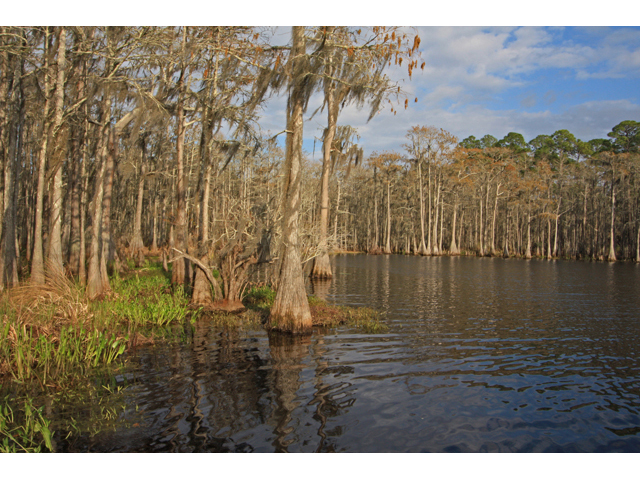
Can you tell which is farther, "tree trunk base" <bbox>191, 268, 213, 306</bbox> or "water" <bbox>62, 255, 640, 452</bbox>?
"tree trunk base" <bbox>191, 268, 213, 306</bbox>

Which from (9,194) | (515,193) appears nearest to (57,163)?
(9,194)

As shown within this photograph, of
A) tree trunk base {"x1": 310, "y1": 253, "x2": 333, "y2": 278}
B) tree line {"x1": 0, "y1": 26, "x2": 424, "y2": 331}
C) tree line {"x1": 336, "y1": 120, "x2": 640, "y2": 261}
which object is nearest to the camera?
tree line {"x1": 0, "y1": 26, "x2": 424, "y2": 331}

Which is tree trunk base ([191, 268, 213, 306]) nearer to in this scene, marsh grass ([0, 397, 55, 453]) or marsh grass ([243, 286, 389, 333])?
marsh grass ([243, 286, 389, 333])

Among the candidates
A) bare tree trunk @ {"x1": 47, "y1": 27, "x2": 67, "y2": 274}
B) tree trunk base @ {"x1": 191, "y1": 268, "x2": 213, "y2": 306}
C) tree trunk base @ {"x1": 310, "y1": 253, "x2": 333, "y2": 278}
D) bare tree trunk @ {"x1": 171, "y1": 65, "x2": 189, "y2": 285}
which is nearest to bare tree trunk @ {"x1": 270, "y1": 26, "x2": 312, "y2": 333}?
tree trunk base @ {"x1": 191, "y1": 268, "x2": 213, "y2": 306}

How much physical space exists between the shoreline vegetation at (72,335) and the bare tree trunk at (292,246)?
1.16 meters

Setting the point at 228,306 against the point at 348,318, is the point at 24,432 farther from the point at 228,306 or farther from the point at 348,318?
the point at 348,318

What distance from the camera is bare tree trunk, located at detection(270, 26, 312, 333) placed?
36.3 ft

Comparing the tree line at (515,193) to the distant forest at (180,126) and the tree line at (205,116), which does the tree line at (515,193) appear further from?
the tree line at (205,116)

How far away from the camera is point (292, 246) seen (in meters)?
11.2

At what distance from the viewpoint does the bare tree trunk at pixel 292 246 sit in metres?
11.1

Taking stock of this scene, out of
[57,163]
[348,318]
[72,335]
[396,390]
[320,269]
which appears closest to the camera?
[396,390]

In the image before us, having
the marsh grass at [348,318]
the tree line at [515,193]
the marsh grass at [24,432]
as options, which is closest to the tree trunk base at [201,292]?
the marsh grass at [348,318]

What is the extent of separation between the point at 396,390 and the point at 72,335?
7.02m

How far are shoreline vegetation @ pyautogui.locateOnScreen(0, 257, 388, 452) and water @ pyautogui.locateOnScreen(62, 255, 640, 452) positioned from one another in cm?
56
